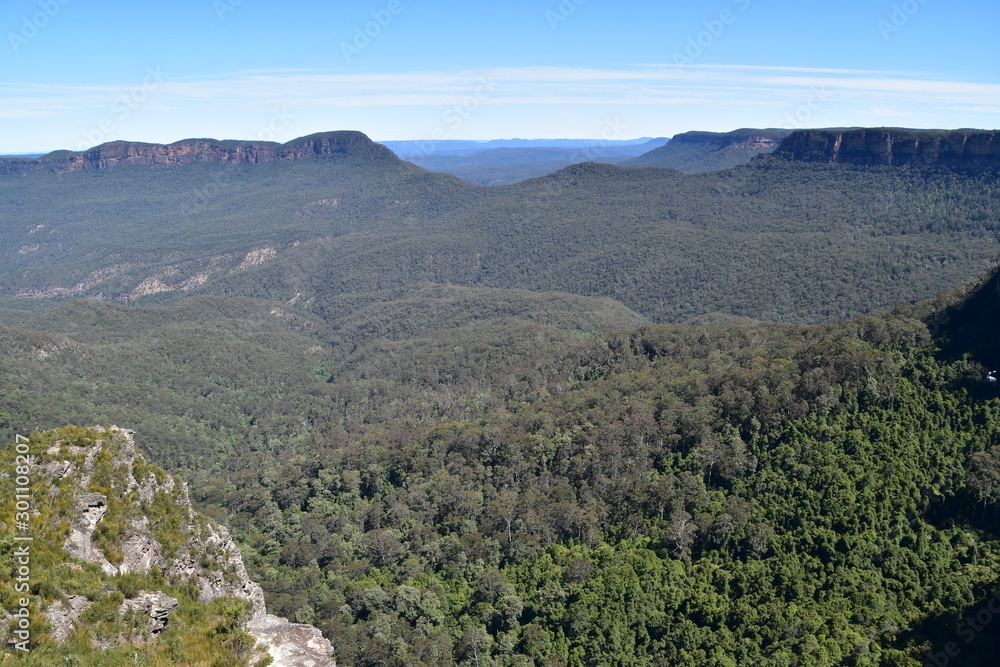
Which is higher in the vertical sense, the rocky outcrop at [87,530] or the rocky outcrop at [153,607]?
the rocky outcrop at [87,530]

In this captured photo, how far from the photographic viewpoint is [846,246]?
545 ft

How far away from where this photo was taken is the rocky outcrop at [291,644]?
2598 cm

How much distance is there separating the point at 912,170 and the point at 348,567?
8242 inches

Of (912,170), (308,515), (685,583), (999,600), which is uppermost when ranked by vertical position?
(912,170)

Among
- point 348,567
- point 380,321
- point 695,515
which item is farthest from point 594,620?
point 380,321

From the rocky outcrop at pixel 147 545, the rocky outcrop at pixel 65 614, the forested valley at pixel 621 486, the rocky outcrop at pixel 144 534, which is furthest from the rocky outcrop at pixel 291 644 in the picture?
the forested valley at pixel 621 486

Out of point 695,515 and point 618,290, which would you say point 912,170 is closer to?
point 618,290

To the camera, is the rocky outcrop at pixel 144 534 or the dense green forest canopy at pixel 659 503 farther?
the dense green forest canopy at pixel 659 503

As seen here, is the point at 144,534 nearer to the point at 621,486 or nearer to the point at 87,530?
the point at 87,530

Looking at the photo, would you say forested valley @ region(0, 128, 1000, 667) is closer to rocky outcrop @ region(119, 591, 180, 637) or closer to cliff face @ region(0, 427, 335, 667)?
cliff face @ region(0, 427, 335, 667)

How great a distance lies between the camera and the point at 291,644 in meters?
27.0

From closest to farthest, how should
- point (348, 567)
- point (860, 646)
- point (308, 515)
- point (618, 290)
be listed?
point (860, 646), point (348, 567), point (308, 515), point (618, 290)

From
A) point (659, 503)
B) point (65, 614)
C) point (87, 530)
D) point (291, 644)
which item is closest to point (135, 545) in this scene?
point (87, 530)

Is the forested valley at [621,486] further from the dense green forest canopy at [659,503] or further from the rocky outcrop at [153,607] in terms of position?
the rocky outcrop at [153,607]
